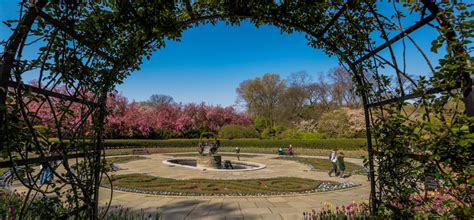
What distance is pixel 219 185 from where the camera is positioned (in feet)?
28.9

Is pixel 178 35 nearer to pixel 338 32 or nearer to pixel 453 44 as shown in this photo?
pixel 338 32

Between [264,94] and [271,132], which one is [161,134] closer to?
[271,132]

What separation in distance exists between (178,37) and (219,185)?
6617 mm

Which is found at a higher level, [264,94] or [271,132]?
[264,94]

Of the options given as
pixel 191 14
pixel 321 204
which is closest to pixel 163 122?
pixel 321 204

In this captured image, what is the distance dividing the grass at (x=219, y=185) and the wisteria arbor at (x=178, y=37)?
5191 millimetres

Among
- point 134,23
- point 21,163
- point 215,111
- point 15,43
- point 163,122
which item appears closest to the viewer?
point 15,43

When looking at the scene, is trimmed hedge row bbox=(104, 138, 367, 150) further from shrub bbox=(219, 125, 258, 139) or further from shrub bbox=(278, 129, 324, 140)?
shrub bbox=(278, 129, 324, 140)

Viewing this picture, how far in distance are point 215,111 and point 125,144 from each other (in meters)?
14.0

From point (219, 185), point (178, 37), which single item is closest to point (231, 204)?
point (219, 185)

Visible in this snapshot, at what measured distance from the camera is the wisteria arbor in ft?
5.57

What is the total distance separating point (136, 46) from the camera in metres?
2.88

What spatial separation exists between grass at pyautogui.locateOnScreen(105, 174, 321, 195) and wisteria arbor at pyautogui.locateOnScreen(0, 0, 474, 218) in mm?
5191

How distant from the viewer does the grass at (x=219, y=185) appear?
7914 mm
